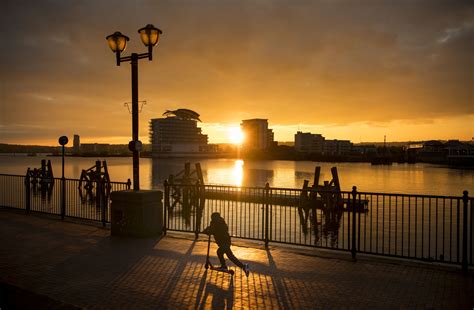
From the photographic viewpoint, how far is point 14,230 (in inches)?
467

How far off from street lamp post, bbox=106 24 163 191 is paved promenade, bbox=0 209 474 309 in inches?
105

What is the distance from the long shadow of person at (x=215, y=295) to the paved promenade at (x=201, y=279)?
17mm

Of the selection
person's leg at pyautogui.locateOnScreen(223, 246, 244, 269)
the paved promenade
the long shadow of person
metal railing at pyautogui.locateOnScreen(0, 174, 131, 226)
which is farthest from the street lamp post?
the long shadow of person

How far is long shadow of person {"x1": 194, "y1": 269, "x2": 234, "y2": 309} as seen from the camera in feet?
20.0

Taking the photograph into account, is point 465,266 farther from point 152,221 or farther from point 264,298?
point 152,221

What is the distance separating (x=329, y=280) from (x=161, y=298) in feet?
10.5

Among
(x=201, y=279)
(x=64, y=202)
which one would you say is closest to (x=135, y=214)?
(x=201, y=279)

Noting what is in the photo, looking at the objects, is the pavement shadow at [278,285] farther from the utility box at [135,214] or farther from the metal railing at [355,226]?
the utility box at [135,214]

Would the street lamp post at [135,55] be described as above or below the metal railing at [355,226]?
above

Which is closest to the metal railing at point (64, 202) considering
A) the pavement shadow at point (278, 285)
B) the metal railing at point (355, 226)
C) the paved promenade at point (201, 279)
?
the paved promenade at point (201, 279)

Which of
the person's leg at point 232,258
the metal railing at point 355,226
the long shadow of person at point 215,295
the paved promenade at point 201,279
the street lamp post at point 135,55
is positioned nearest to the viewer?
the long shadow of person at point 215,295

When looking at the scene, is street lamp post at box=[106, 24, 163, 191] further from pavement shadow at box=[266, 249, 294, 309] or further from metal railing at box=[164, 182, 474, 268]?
pavement shadow at box=[266, 249, 294, 309]

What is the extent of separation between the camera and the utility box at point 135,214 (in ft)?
36.3

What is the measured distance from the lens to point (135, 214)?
11.1 m
